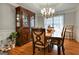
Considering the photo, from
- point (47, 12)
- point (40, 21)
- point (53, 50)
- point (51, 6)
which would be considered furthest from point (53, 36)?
point (51, 6)

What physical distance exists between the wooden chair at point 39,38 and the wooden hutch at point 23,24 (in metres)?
0.13

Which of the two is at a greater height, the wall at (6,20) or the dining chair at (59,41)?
the wall at (6,20)

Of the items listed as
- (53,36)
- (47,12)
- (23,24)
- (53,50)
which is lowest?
(53,50)

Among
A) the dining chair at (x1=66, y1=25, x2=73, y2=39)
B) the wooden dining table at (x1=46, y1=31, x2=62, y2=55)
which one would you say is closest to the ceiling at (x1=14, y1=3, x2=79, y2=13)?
the dining chair at (x1=66, y1=25, x2=73, y2=39)

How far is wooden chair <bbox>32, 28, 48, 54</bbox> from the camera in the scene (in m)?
2.02

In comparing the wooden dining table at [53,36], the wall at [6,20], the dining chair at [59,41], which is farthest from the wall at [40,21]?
the wall at [6,20]

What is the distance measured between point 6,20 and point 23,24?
0.37 m

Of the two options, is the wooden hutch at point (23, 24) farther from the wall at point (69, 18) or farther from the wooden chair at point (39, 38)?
the wall at point (69, 18)

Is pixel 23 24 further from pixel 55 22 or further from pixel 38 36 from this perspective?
pixel 55 22

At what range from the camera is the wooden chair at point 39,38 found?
2.02 metres

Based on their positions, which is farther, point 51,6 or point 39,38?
point 39,38

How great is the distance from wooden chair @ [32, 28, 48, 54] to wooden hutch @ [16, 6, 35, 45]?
0.13m

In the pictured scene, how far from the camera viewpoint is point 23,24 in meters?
2.08

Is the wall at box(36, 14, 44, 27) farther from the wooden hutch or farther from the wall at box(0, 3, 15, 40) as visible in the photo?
the wall at box(0, 3, 15, 40)
